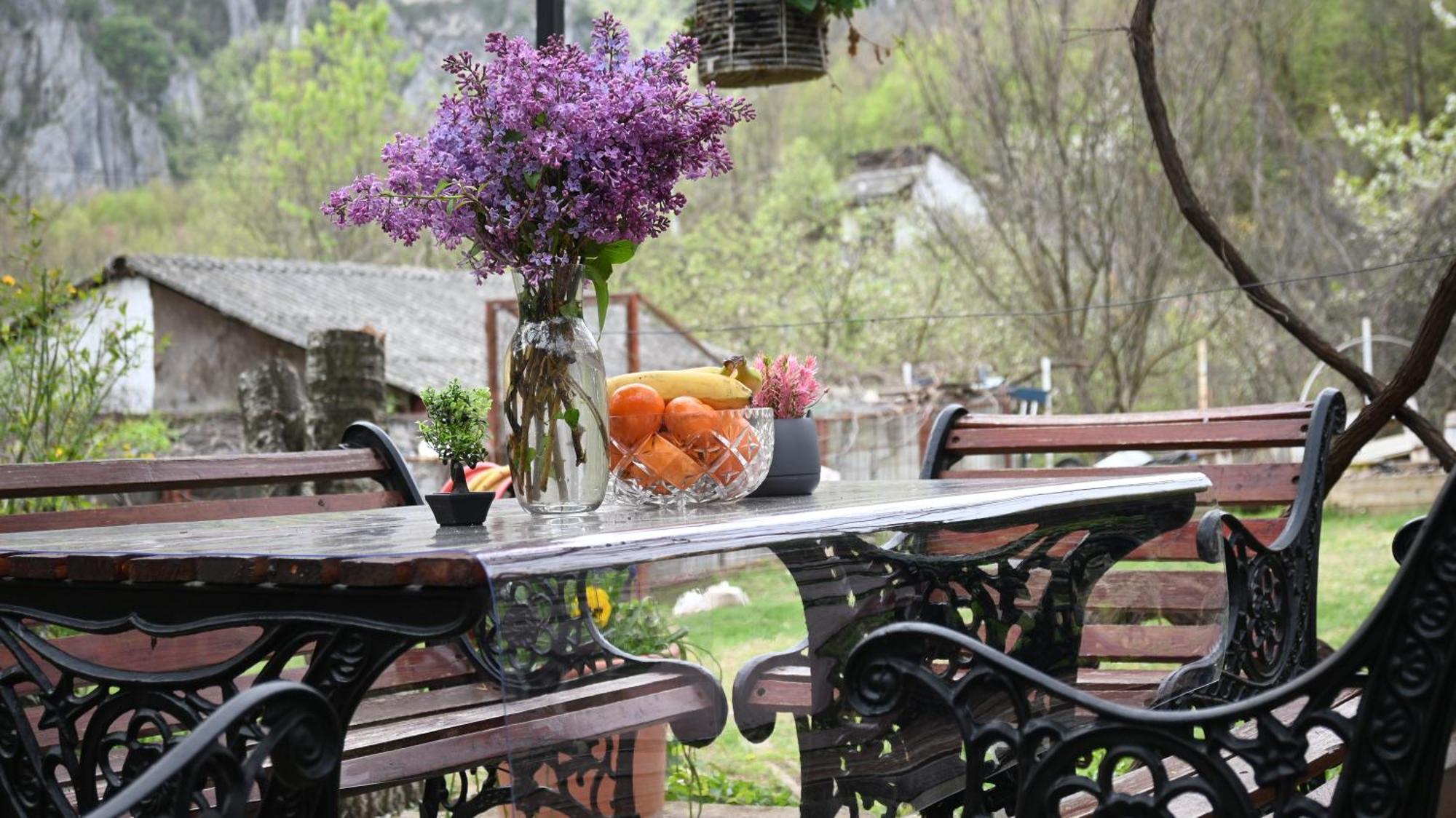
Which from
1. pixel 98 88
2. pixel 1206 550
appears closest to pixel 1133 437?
pixel 1206 550

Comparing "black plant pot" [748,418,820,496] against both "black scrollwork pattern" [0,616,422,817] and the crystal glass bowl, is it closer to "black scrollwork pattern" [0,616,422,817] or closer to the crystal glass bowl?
the crystal glass bowl

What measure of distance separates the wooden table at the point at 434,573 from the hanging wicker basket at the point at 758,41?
2688 millimetres

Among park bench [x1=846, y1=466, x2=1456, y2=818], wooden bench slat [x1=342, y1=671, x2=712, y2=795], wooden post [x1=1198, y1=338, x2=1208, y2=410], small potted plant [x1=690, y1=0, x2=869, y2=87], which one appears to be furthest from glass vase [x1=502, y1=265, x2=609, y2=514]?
wooden post [x1=1198, y1=338, x2=1208, y2=410]

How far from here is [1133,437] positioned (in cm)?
335

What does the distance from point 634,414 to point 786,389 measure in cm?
39

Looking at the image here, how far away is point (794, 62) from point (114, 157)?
48098 millimetres

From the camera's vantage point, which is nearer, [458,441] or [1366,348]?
[458,441]

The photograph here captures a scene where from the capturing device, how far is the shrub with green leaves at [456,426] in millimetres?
1906

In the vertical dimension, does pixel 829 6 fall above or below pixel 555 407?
above

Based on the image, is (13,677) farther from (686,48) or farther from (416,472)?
(416,472)

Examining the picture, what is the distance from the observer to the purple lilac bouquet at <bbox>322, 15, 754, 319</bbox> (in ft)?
6.36

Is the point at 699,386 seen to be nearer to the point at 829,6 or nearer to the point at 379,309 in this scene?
the point at 829,6

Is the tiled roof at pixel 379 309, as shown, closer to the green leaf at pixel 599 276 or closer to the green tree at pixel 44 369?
the green tree at pixel 44 369

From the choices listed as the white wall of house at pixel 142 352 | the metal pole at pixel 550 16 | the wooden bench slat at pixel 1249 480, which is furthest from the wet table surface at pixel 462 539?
the white wall of house at pixel 142 352
